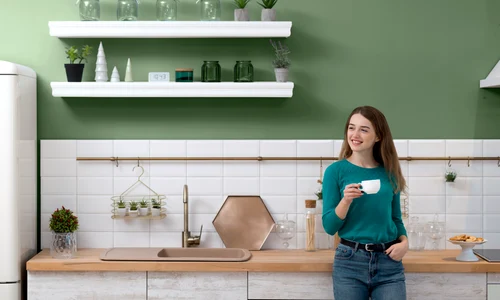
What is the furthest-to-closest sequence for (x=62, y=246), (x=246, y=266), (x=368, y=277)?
1. (x=62, y=246)
2. (x=246, y=266)
3. (x=368, y=277)

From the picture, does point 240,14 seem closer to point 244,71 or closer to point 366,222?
point 244,71

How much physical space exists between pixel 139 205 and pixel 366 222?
1380 mm

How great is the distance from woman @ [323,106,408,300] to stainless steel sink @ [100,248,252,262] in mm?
583

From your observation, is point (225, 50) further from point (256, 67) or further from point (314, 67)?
point (314, 67)

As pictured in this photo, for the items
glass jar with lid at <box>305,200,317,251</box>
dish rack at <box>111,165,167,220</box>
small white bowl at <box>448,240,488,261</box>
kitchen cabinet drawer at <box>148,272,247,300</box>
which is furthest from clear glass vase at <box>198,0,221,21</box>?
small white bowl at <box>448,240,488,261</box>

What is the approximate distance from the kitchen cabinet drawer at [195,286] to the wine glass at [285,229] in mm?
460

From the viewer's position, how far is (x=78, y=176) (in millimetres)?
3689

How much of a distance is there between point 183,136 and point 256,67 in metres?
0.59

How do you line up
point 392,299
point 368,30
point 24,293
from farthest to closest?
point 368,30 → point 24,293 → point 392,299

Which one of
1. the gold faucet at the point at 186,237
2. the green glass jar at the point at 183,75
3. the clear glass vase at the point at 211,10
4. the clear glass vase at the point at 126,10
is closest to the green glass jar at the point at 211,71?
the green glass jar at the point at 183,75

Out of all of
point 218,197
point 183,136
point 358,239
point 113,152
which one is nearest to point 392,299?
point 358,239

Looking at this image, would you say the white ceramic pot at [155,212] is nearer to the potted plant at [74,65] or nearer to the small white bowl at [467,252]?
the potted plant at [74,65]

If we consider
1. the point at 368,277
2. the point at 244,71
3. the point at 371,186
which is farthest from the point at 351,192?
the point at 244,71

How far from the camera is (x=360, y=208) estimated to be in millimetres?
2971
